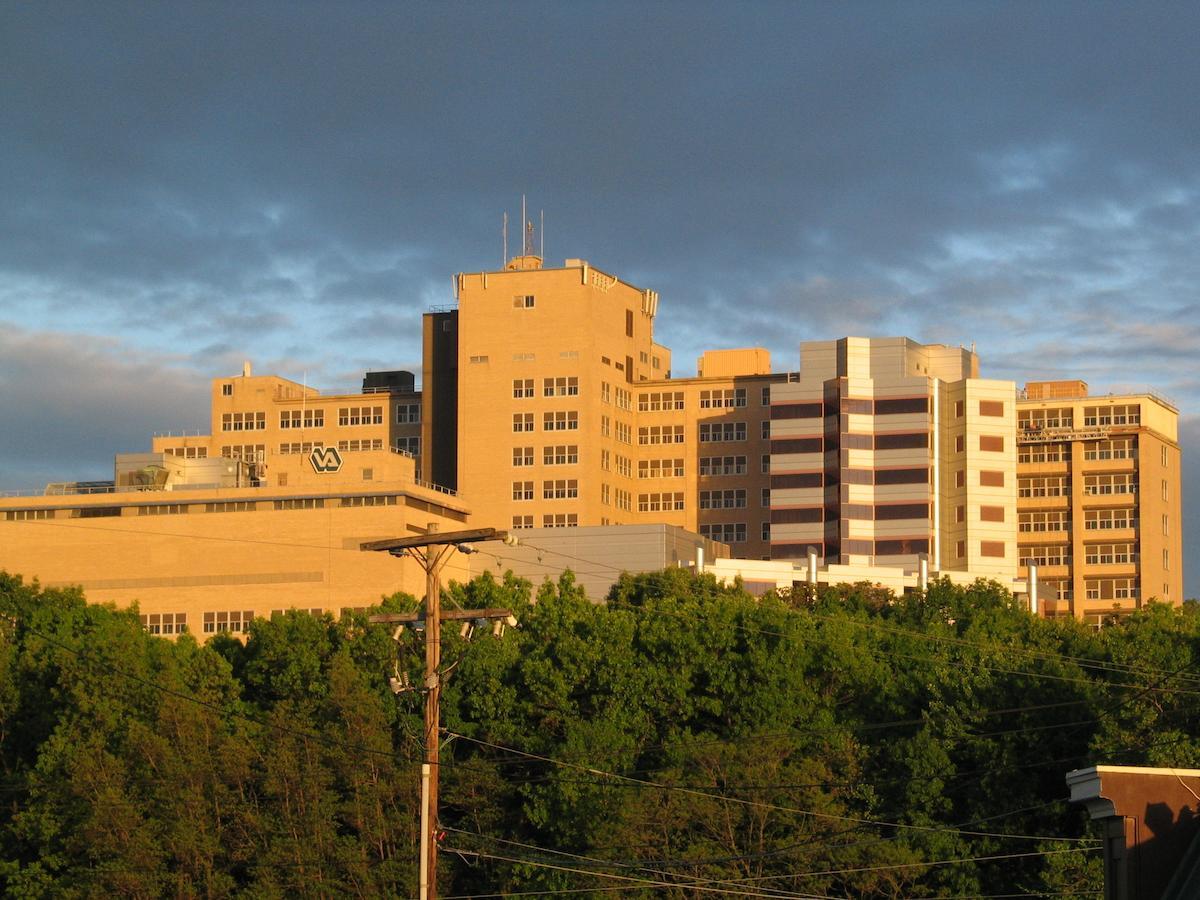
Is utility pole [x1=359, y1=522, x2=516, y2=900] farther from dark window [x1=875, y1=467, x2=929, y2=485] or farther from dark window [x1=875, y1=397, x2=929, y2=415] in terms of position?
dark window [x1=875, y1=397, x2=929, y2=415]

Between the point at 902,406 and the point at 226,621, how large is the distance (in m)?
66.4

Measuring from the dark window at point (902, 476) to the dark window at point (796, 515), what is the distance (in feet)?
21.0

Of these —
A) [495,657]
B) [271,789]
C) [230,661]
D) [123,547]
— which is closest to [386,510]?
[123,547]

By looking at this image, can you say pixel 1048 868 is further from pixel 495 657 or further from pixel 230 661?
pixel 230 661

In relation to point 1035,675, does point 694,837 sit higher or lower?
lower

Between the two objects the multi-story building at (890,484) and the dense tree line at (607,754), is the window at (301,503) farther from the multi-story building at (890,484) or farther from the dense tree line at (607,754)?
the multi-story building at (890,484)

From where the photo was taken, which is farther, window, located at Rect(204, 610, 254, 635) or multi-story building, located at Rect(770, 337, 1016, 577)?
multi-story building, located at Rect(770, 337, 1016, 577)

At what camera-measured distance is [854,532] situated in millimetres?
194750

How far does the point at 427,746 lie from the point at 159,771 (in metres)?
53.9

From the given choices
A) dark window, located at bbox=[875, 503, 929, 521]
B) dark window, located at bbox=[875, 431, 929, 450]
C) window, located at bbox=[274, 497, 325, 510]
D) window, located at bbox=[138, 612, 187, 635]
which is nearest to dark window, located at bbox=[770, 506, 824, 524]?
dark window, located at bbox=[875, 503, 929, 521]

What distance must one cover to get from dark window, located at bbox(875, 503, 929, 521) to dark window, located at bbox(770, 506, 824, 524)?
5.67 meters

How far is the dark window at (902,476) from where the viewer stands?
19525 centimetres

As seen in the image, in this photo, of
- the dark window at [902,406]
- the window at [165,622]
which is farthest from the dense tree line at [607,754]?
the dark window at [902,406]

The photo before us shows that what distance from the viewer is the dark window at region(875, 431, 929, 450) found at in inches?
7717
